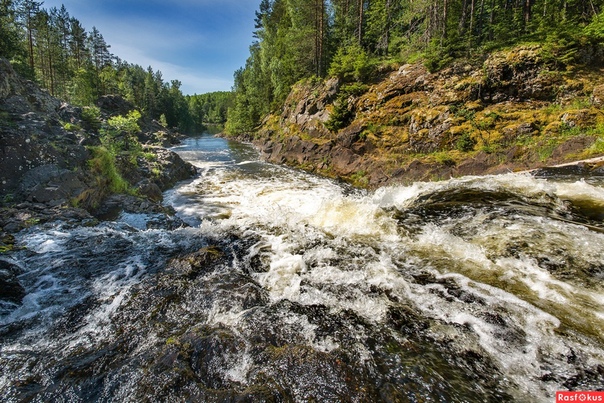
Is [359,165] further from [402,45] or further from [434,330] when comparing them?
[402,45]

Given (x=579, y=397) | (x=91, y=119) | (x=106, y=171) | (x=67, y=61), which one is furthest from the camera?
(x=67, y=61)

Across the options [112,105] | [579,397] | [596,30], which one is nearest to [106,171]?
[579,397]

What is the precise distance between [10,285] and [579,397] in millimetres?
9988

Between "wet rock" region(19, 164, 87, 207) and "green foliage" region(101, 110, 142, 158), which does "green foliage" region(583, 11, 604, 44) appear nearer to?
"green foliage" region(101, 110, 142, 158)

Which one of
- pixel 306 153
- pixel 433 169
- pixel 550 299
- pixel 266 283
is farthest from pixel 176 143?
pixel 550 299

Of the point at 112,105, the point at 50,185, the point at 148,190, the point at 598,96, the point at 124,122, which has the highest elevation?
the point at 112,105

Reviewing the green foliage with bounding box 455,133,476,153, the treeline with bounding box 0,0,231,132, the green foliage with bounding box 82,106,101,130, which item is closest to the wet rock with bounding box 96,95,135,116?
the treeline with bounding box 0,0,231,132

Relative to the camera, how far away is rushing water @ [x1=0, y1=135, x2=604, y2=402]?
3.68 meters

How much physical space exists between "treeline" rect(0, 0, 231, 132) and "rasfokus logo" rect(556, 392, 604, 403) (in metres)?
41.5

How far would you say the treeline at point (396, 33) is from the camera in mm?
20194

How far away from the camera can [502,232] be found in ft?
24.4

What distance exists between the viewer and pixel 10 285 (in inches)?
225

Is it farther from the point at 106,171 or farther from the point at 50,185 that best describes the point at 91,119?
the point at 50,185

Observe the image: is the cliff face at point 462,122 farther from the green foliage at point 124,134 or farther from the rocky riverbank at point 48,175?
the rocky riverbank at point 48,175
